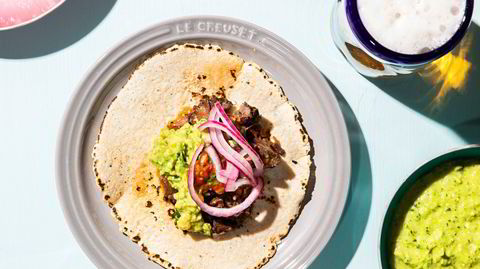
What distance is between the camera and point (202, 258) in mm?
3143

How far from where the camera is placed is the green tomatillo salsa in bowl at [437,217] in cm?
291

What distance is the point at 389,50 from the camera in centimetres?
271

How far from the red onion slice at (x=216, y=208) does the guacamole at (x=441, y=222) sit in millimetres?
626

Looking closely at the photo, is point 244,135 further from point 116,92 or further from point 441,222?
point 441,222

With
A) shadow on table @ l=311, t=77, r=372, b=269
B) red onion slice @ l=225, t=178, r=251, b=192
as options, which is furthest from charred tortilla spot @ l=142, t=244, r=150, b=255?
shadow on table @ l=311, t=77, r=372, b=269

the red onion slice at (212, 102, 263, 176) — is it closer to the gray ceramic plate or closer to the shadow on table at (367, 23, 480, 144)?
the gray ceramic plate

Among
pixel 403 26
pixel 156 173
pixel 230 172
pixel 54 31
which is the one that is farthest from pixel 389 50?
pixel 54 31

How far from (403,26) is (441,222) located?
853 millimetres

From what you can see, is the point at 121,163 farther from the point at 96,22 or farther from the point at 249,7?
the point at 249,7

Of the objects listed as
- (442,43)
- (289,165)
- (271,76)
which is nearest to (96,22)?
(271,76)

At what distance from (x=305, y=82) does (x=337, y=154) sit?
0.35 m

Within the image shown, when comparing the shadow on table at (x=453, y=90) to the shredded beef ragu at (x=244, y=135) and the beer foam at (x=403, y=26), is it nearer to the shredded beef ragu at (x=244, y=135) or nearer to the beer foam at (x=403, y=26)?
the beer foam at (x=403, y=26)

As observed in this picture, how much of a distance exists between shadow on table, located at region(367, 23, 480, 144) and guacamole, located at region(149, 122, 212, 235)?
984mm

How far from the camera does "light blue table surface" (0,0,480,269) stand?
3.20 m
